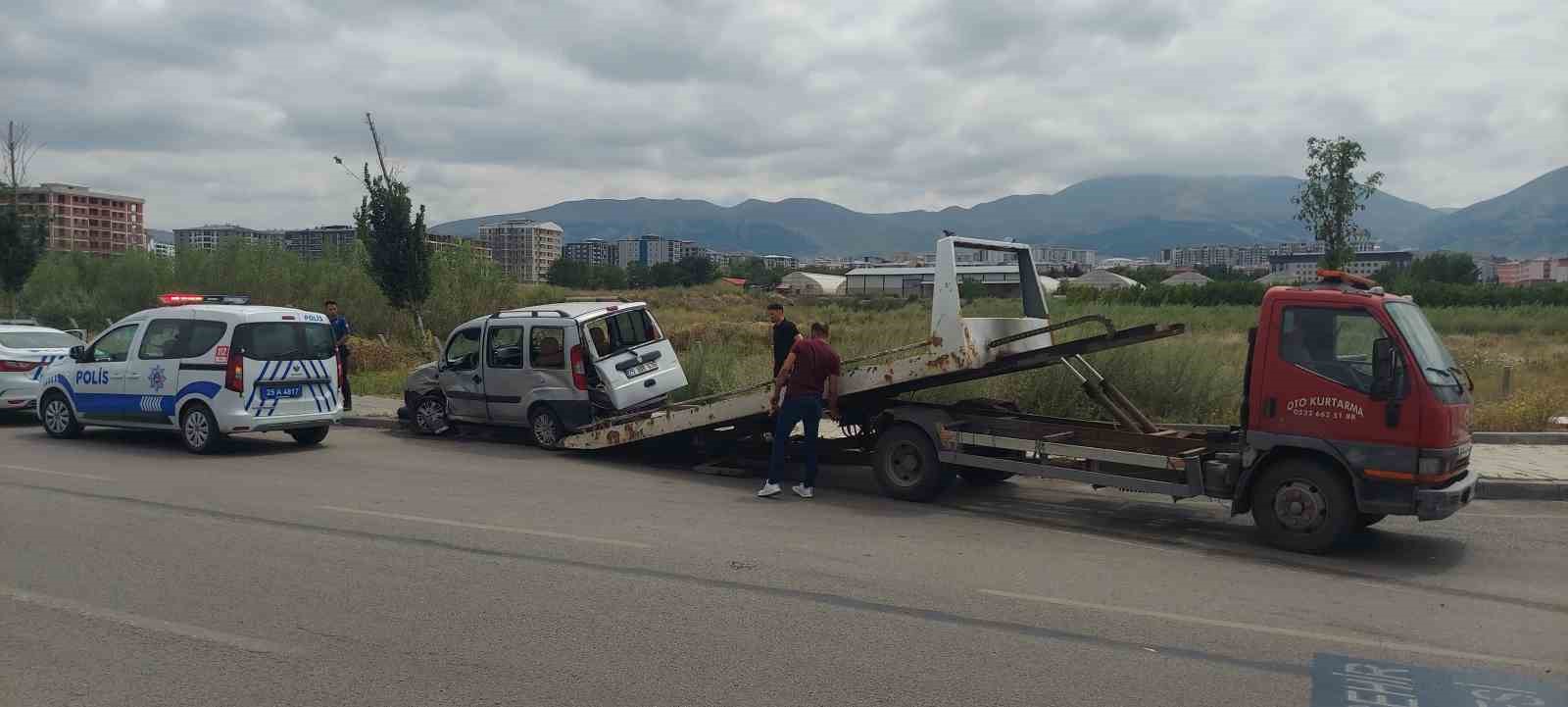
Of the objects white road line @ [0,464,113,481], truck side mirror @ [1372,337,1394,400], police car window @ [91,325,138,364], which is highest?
truck side mirror @ [1372,337,1394,400]

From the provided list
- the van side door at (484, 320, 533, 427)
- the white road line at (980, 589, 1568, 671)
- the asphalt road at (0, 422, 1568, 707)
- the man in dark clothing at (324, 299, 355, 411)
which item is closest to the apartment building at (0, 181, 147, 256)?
the man in dark clothing at (324, 299, 355, 411)

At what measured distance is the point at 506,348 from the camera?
13625mm

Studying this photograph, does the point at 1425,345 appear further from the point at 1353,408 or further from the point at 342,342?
the point at 342,342

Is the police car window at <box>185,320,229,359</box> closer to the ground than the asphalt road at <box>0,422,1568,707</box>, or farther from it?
farther from it

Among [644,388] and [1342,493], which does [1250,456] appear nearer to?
[1342,493]

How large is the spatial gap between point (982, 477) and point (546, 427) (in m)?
5.54

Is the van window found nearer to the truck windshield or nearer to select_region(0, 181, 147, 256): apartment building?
the truck windshield

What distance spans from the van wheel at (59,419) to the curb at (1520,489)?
Answer: 1658 cm

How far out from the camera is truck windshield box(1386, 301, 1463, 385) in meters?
8.02

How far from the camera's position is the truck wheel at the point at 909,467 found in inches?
408

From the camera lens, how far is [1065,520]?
9.65 metres

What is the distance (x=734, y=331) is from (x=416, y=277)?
442 inches

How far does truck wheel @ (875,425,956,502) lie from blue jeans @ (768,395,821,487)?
0.65m

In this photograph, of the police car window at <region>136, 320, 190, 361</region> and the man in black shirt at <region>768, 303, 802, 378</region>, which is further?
the police car window at <region>136, 320, 190, 361</region>
